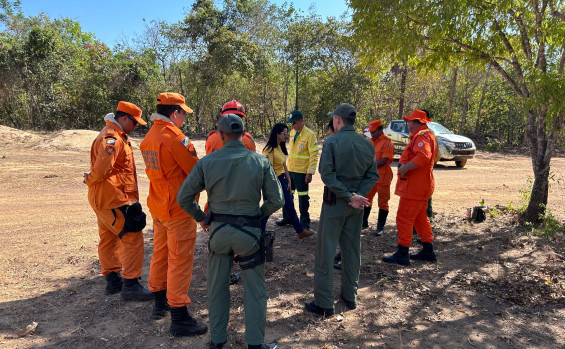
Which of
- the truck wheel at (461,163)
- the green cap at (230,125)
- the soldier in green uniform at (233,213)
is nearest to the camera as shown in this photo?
the soldier in green uniform at (233,213)

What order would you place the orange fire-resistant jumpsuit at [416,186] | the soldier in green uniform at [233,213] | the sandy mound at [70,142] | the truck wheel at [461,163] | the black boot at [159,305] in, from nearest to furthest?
the soldier in green uniform at [233,213], the black boot at [159,305], the orange fire-resistant jumpsuit at [416,186], the truck wheel at [461,163], the sandy mound at [70,142]

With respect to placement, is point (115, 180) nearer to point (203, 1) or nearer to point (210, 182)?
point (210, 182)

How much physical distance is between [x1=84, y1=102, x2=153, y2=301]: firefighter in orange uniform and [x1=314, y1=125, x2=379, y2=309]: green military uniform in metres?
1.88

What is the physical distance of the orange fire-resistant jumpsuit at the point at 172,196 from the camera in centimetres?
326

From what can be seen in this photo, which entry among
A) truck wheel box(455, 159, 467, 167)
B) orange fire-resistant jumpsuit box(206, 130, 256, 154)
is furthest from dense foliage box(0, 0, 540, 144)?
orange fire-resistant jumpsuit box(206, 130, 256, 154)

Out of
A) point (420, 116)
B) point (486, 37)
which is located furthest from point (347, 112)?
point (486, 37)

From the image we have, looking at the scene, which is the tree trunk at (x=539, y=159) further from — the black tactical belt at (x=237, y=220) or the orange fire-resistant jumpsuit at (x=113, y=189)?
the orange fire-resistant jumpsuit at (x=113, y=189)

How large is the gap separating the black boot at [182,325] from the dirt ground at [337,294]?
7 centimetres

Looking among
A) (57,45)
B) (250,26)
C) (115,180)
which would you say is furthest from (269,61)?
(115,180)

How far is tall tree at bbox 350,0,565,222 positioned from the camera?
5.09 metres

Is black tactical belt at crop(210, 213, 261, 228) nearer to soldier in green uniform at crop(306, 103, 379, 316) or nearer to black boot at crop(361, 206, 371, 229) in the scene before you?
soldier in green uniform at crop(306, 103, 379, 316)

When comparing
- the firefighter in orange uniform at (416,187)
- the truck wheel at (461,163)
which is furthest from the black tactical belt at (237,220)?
the truck wheel at (461,163)

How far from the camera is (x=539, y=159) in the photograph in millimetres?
5941

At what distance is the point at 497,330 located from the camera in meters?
3.51
